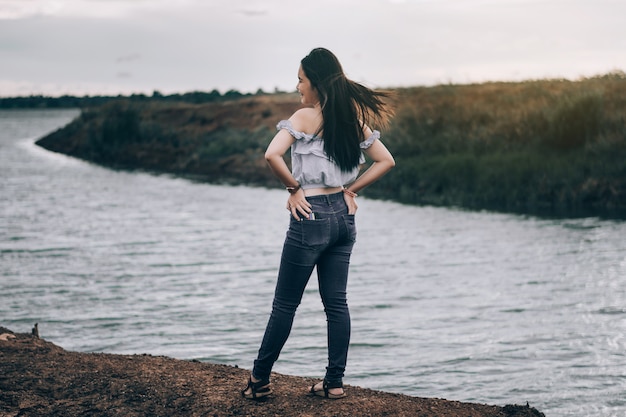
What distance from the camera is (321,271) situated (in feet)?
17.8

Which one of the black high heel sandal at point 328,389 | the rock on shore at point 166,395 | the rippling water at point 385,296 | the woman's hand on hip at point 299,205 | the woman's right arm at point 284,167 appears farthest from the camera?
the rippling water at point 385,296

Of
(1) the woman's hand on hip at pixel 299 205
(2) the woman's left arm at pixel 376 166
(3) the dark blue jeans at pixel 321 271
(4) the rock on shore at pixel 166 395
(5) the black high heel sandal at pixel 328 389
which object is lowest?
(4) the rock on shore at pixel 166 395

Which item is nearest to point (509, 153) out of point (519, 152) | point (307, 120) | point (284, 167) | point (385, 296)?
point (519, 152)

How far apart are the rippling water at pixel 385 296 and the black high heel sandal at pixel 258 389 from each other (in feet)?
8.52

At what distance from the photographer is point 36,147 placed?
68.6 metres

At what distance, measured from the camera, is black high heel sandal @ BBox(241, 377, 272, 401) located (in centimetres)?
554

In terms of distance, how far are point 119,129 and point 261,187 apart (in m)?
26.5

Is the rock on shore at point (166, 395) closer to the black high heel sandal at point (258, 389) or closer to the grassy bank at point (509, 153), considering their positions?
the black high heel sandal at point (258, 389)

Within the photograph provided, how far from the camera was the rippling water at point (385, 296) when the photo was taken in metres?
8.56

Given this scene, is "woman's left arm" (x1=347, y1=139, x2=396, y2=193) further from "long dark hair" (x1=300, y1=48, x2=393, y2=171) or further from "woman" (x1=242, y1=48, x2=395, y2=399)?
"long dark hair" (x1=300, y1=48, x2=393, y2=171)

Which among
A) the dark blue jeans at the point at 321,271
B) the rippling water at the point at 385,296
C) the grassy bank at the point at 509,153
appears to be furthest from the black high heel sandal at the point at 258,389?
the grassy bank at the point at 509,153

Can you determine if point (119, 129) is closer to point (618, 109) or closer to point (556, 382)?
point (618, 109)

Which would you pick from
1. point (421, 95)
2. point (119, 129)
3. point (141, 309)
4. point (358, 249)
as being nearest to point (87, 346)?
point (141, 309)

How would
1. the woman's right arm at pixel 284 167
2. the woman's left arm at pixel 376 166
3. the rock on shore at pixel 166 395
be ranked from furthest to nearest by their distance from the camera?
the rock on shore at pixel 166 395
the woman's left arm at pixel 376 166
the woman's right arm at pixel 284 167
